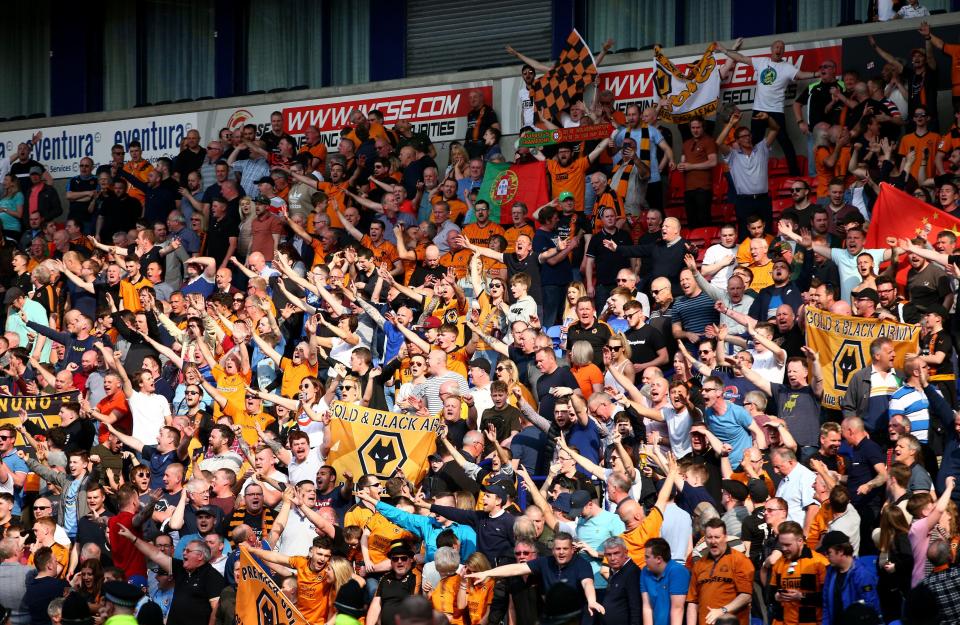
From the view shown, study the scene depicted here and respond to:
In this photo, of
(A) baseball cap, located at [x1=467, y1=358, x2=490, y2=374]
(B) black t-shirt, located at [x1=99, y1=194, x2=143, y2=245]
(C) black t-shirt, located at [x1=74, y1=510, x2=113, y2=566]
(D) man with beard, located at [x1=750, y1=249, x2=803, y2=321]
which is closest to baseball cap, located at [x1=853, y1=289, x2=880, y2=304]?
(D) man with beard, located at [x1=750, y1=249, x2=803, y2=321]

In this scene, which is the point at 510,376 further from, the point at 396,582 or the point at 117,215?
the point at 117,215

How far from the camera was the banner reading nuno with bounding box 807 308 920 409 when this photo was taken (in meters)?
14.8

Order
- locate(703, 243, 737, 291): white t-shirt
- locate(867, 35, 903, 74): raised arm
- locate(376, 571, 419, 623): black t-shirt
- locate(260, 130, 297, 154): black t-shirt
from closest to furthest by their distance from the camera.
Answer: locate(376, 571, 419, 623): black t-shirt
locate(703, 243, 737, 291): white t-shirt
locate(867, 35, 903, 74): raised arm
locate(260, 130, 297, 154): black t-shirt

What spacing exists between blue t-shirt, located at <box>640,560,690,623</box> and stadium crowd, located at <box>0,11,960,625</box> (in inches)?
1.0

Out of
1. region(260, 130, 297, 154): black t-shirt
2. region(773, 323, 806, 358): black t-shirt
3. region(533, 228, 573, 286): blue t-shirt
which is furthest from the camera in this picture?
region(260, 130, 297, 154): black t-shirt

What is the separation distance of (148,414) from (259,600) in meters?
5.49

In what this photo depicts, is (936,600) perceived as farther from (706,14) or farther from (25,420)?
(706,14)

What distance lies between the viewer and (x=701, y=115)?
20.9 metres

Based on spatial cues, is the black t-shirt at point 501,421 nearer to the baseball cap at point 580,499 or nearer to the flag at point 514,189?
the baseball cap at point 580,499

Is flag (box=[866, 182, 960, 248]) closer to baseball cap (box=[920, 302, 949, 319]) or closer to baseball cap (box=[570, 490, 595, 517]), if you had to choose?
baseball cap (box=[920, 302, 949, 319])

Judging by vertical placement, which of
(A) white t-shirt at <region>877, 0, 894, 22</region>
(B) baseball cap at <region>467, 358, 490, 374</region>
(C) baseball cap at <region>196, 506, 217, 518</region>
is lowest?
(C) baseball cap at <region>196, 506, 217, 518</region>

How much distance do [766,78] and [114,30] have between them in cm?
1430

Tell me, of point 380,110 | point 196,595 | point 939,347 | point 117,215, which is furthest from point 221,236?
point 939,347

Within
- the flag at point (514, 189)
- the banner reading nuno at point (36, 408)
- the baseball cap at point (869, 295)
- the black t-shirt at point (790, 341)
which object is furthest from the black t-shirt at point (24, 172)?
the baseball cap at point (869, 295)
